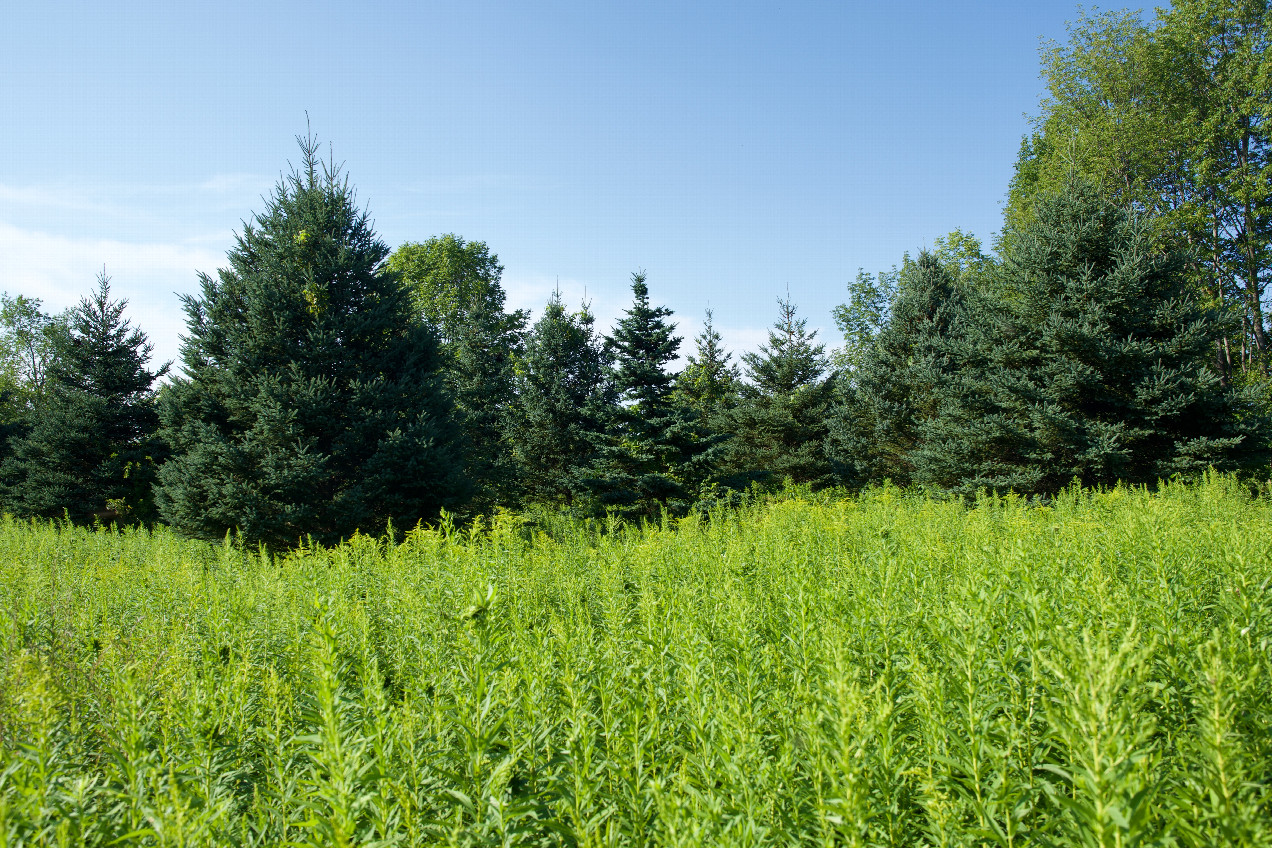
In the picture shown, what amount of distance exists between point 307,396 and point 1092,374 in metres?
17.2

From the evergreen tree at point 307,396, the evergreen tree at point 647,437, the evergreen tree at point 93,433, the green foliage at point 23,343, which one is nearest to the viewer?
the evergreen tree at point 307,396

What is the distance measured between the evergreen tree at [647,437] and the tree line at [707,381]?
85 mm

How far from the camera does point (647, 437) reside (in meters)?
17.1

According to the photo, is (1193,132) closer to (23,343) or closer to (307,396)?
(307,396)

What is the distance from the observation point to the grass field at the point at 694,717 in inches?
75.0

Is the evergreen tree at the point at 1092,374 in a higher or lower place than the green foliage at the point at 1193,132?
lower

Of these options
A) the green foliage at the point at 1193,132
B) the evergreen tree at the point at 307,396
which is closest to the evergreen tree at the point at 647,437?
the evergreen tree at the point at 307,396

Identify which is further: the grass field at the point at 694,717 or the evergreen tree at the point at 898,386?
the evergreen tree at the point at 898,386

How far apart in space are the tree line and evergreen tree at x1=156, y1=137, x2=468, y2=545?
2.4 inches

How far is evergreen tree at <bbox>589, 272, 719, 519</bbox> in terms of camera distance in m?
16.7

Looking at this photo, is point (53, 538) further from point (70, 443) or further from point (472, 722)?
point (472, 722)

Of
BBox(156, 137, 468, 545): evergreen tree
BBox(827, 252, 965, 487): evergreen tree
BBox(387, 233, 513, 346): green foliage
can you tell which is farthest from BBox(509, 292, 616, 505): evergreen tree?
BBox(387, 233, 513, 346): green foliage

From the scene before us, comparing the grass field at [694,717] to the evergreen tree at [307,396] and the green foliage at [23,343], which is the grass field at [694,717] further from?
the green foliage at [23,343]

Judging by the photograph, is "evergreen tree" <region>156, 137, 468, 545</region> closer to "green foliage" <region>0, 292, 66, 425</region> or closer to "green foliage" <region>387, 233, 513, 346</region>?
"green foliage" <region>387, 233, 513, 346</region>
